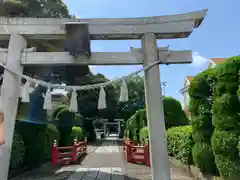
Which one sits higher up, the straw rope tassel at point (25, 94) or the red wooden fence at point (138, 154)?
the straw rope tassel at point (25, 94)

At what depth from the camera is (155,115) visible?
4.12 m

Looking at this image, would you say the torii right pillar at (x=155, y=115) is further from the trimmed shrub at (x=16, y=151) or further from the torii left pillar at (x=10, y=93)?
the trimmed shrub at (x=16, y=151)

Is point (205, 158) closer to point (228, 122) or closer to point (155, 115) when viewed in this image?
point (228, 122)

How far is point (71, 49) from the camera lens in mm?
4305

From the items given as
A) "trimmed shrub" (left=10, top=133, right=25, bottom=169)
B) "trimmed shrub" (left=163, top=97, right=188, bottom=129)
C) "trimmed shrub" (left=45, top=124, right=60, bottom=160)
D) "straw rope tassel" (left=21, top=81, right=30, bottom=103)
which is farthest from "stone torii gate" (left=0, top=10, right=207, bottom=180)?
"trimmed shrub" (left=163, top=97, right=188, bottom=129)

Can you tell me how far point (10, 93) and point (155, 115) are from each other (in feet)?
8.90

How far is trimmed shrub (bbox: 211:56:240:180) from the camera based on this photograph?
4328 mm

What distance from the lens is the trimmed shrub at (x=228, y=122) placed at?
170 inches

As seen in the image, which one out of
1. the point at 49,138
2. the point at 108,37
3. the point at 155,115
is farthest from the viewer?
the point at 49,138

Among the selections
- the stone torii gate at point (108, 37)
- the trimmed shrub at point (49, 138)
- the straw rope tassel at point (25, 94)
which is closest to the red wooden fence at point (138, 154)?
the trimmed shrub at point (49, 138)

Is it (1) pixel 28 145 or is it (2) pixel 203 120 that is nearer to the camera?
(2) pixel 203 120

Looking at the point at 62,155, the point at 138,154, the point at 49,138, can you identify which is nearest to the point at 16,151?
the point at 62,155

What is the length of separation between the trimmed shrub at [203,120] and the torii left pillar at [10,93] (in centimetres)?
430

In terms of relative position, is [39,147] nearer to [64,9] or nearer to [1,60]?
[1,60]
